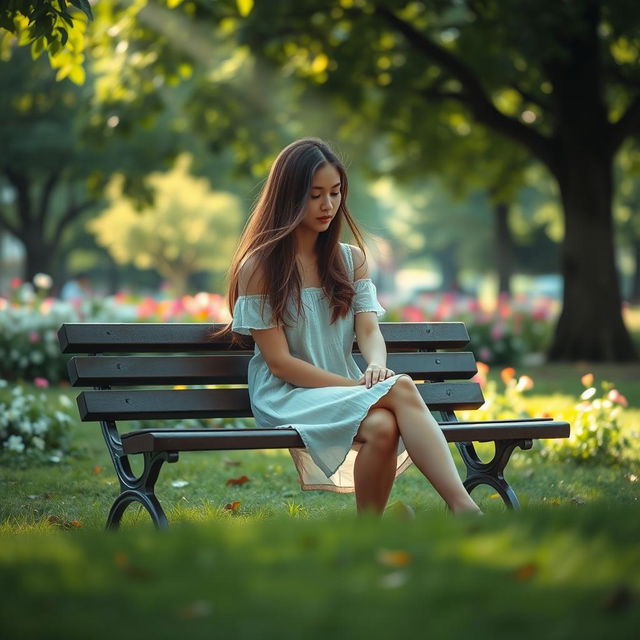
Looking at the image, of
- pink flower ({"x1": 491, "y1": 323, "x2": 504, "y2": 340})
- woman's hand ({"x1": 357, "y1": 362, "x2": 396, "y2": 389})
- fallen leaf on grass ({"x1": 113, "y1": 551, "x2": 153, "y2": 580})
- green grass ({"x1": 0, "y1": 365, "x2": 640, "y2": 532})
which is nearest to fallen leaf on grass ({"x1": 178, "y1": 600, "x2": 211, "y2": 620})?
fallen leaf on grass ({"x1": 113, "y1": 551, "x2": 153, "y2": 580})

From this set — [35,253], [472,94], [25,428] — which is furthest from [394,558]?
[35,253]

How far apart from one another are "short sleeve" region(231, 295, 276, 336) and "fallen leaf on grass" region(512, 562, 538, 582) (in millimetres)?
2258

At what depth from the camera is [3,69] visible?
1123 inches

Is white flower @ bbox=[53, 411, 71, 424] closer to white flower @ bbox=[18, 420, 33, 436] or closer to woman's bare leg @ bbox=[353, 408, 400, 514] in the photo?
white flower @ bbox=[18, 420, 33, 436]

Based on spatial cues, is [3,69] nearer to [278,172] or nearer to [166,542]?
[278,172]

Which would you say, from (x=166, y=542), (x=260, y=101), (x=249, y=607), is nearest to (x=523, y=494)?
(x=166, y=542)

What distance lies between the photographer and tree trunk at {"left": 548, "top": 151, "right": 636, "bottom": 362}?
15.3 metres

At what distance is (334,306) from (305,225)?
381 millimetres

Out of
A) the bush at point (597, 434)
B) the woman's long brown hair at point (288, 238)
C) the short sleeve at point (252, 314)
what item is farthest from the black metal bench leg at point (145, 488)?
the bush at point (597, 434)

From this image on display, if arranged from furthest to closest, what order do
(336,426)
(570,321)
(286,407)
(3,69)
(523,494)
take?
(3,69), (570,321), (523,494), (286,407), (336,426)

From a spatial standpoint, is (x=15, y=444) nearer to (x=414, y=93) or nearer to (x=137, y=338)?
(x=137, y=338)

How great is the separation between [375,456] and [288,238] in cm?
111

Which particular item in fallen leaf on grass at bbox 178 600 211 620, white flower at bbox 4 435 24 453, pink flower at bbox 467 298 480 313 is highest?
fallen leaf on grass at bbox 178 600 211 620

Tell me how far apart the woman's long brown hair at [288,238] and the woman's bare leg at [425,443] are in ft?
2.27
